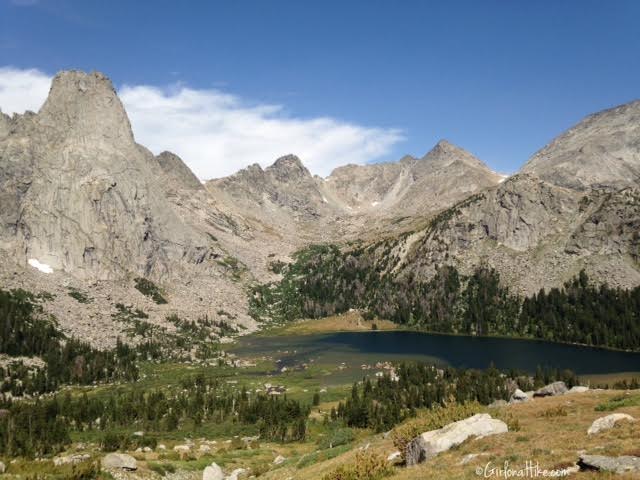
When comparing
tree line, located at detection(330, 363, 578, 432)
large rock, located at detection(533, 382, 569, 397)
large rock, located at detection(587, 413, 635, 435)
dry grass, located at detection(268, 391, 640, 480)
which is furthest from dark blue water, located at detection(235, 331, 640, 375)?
large rock, located at detection(587, 413, 635, 435)

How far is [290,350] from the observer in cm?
19900

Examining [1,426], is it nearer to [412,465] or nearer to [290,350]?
[412,465]

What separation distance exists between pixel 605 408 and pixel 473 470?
17988 millimetres

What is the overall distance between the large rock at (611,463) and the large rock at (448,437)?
8469mm

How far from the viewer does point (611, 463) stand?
17.7 m

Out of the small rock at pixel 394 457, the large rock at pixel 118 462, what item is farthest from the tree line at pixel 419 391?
the small rock at pixel 394 457

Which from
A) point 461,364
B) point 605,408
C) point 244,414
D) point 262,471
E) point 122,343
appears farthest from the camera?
point 122,343

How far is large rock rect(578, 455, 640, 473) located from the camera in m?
17.2

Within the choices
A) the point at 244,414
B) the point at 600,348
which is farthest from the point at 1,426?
the point at 600,348

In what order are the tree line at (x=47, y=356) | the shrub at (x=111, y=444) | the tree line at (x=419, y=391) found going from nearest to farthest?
the shrub at (x=111, y=444) < the tree line at (x=419, y=391) < the tree line at (x=47, y=356)

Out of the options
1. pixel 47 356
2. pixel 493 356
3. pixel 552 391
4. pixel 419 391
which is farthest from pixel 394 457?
pixel 47 356

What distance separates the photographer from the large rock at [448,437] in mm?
26000

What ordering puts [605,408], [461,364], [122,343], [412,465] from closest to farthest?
[412,465] < [605,408] < [461,364] < [122,343]

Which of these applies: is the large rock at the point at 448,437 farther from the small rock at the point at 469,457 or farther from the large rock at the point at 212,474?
the large rock at the point at 212,474
